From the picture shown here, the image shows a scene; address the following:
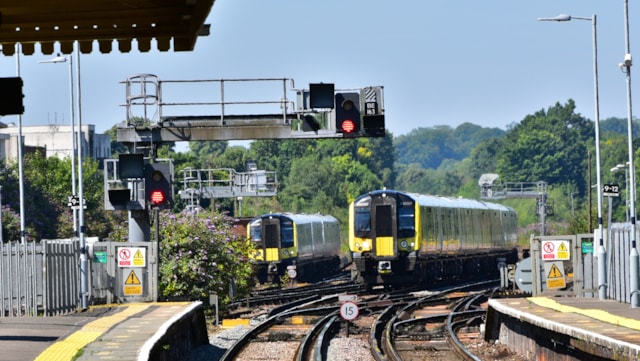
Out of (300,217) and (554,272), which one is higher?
(300,217)

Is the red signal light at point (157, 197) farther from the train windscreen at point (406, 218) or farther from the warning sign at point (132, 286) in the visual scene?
the train windscreen at point (406, 218)

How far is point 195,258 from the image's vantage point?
32.6 meters

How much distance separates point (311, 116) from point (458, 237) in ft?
80.0

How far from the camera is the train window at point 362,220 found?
4672cm

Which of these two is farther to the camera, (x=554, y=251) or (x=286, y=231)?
(x=286, y=231)

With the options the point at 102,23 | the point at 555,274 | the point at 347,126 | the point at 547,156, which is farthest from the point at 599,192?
the point at 547,156

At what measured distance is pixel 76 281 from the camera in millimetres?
27156

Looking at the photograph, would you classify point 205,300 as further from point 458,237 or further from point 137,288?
point 458,237

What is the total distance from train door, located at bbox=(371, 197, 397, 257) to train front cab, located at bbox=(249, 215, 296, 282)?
10414 mm

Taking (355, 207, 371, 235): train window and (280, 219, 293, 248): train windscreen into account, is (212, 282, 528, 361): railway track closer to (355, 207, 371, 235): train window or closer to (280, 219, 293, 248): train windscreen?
(355, 207, 371, 235): train window

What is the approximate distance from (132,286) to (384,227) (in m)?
19.1

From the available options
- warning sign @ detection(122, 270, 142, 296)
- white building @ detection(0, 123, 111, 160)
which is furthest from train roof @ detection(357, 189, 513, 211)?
white building @ detection(0, 123, 111, 160)

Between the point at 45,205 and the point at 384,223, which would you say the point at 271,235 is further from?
the point at 45,205

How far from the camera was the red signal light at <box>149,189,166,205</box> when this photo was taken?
2716cm
